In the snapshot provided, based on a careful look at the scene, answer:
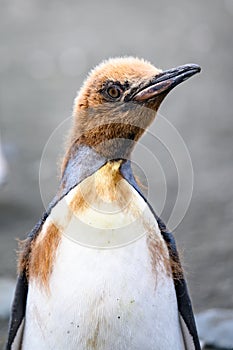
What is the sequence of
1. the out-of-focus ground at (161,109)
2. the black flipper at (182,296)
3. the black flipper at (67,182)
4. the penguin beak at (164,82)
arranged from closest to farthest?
the penguin beak at (164,82) < the black flipper at (67,182) < the black flipper at (182,296) < the out-of-focus ground at (161,109)

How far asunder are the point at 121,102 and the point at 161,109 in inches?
190

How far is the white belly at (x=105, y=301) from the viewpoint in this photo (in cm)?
298

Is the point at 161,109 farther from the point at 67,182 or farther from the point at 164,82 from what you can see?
the point at 164,82

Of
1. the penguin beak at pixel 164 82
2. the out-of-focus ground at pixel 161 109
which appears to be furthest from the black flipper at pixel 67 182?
the out-of-focus ground at pixel 161 109

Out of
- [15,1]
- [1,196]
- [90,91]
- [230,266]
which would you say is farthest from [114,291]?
[15,1]

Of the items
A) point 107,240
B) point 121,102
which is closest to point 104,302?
point 107,240

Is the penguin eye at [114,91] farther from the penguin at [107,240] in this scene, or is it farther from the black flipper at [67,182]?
the black flipper at [67,182]

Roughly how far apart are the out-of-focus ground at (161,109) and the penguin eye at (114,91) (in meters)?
0.58

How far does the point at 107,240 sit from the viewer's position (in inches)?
118

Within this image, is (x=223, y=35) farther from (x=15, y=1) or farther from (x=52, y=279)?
(x=52, y=279)

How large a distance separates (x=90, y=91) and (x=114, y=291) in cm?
74

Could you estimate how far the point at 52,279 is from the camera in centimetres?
305

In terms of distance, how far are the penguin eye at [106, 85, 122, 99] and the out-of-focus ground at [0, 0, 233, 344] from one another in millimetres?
585

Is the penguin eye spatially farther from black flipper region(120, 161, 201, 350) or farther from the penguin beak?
black flipper region(120, 161, 201, 350)
